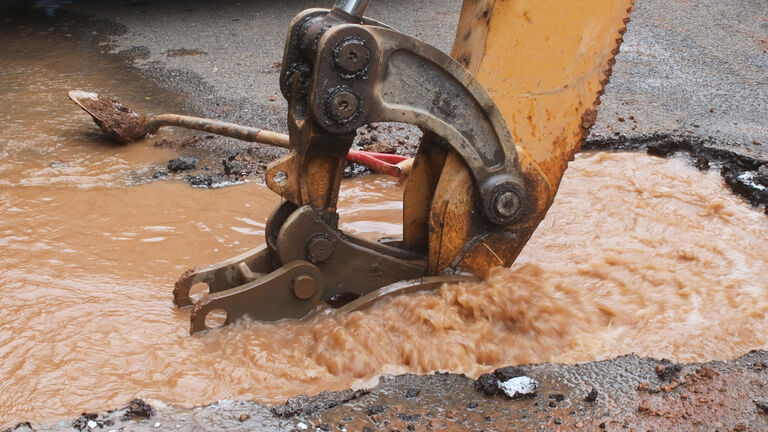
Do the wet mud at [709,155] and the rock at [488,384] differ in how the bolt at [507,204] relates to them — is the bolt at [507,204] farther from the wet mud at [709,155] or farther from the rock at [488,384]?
the wet mud at [709,155]

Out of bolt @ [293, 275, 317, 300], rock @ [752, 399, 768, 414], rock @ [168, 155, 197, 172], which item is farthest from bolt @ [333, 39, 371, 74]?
rock @ [168, 155, 197, 172]

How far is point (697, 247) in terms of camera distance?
413cm

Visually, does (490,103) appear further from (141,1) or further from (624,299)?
(141,1)

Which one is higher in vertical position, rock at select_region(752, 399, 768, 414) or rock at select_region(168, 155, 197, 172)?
rock at select_region(752, 399, 768, 414)

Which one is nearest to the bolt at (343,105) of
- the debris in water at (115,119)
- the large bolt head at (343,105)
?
the large bolt head at (343,105)

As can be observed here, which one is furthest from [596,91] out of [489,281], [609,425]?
[609,425]

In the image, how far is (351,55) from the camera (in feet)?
9.02

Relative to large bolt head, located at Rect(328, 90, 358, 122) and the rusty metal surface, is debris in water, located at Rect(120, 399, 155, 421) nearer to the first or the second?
the rusty metal surface

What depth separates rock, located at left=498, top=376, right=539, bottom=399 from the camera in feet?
9.45

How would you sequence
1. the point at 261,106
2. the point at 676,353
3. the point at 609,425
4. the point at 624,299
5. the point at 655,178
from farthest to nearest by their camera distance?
the point at 261,106 < the point at 655,178 < the point at 624,299 < the point at 676,353 < the point at 609,425

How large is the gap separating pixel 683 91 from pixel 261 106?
3.52 meters

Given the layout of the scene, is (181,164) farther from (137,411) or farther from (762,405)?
(762,405)

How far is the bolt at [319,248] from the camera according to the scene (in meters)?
3.15

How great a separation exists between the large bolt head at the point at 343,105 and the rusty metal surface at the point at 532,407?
41.3 inches
